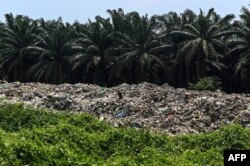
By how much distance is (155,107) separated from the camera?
2647 centimetres

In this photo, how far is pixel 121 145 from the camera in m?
16.5

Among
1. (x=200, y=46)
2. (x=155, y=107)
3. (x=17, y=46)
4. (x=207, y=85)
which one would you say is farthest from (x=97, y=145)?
(x=17, y=46)

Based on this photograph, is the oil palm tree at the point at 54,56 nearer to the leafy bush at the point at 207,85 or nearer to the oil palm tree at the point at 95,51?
the oil palm tree at the point at 95,51

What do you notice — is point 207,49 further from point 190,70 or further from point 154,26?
point 154,26

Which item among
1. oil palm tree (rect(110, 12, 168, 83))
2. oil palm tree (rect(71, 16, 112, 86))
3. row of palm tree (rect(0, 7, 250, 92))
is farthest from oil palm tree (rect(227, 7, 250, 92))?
oil palm tree (rect(71, 16, 112, 86))

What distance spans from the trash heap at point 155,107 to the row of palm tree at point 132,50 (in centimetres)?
1519

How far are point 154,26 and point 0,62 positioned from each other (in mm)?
17392

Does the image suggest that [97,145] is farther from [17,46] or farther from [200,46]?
[17,46]

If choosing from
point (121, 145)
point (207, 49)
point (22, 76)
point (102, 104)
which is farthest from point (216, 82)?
point (121, 145)

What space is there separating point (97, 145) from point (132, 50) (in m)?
32.7

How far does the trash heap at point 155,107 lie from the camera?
23141mm

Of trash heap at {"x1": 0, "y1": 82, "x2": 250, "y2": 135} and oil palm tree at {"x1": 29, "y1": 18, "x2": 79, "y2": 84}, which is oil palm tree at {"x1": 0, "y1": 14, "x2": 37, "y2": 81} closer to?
oil palm tree at {"x1": 29, "y1": 18, "x2": 79, "y2": 84}

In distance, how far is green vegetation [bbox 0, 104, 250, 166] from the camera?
12.0 metres

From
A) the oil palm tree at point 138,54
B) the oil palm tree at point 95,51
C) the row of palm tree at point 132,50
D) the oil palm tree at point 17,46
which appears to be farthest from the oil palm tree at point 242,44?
the oil palm tree at point 17,46
